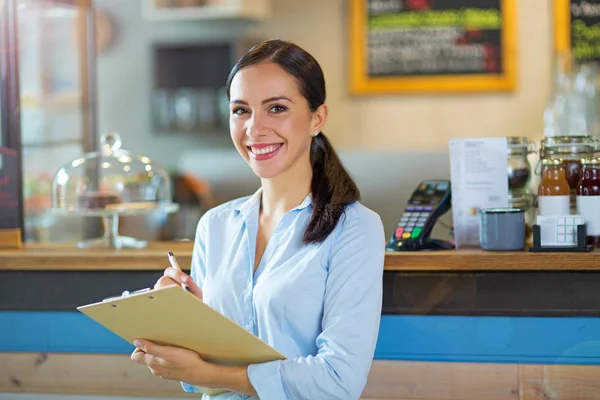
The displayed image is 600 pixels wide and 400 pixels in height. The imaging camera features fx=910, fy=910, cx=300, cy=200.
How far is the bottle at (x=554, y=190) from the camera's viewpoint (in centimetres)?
206

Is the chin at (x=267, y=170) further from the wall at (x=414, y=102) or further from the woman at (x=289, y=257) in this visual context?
the wall at (x=414, y=102)

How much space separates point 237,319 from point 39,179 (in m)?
2.39

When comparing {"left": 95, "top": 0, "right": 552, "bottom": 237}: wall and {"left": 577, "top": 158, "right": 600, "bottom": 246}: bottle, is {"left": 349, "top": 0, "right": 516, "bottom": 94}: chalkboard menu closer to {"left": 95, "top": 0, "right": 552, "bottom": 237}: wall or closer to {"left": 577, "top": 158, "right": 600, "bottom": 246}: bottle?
{"left": 95, "top": 0, "right": 552, "bottom": 237}: wall

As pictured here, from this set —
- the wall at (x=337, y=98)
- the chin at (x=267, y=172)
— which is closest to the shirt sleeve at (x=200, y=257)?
the chin at (x=267, y=172)

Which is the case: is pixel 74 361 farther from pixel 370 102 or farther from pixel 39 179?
pixel 370 102

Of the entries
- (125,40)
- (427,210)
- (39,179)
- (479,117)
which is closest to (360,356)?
(427,210)

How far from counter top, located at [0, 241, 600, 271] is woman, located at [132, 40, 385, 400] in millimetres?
320

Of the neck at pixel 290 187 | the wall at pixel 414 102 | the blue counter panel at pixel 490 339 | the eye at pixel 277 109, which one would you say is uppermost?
the wall at pixel 414 102

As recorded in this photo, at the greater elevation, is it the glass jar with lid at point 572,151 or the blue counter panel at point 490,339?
the glass jar with lid at point 572,151

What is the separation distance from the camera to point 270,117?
177 cm

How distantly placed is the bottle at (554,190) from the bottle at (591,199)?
0.11 feet

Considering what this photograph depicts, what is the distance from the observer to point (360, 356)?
163cm

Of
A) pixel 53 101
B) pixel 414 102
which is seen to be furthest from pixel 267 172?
pixel 414 102

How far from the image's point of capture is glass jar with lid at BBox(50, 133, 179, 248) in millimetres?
2504
